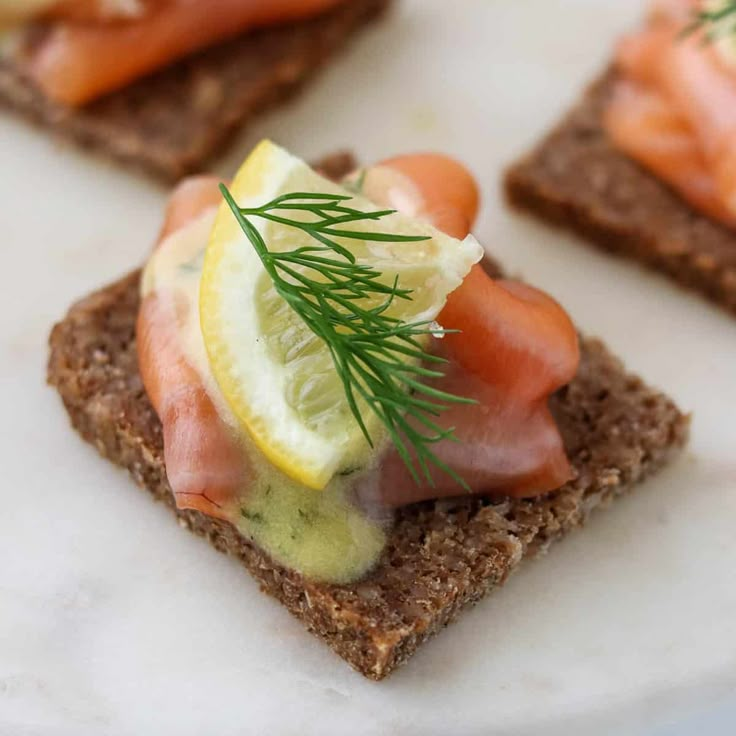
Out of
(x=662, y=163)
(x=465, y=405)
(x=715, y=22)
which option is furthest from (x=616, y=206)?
(x=465, y=405)

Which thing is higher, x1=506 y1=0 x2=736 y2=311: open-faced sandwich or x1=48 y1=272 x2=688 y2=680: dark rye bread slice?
x1=506 y1=0 x2=736 y2=311: open-faced sandwich

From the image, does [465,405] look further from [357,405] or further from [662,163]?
[662,163]

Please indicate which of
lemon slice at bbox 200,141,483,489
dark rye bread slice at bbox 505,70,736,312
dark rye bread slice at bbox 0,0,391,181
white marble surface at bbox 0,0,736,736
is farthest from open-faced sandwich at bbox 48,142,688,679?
dark rye bread slice at bbox 0,0,391,181

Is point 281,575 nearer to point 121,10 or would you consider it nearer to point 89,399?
point 89,399

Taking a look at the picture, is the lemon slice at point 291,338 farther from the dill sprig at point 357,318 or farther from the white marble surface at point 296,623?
the white marble surface at point 296,623

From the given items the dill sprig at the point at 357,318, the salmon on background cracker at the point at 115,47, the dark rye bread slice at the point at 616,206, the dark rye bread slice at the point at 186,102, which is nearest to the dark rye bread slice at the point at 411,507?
the dill sprig at the point at 357,318

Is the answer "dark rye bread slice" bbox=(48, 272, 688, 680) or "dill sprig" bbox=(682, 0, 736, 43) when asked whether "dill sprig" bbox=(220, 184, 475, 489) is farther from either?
"dill sprig" bbox=(682, 0, 736, 43)
